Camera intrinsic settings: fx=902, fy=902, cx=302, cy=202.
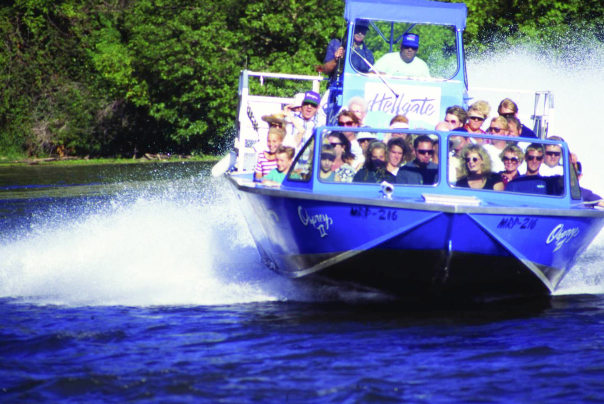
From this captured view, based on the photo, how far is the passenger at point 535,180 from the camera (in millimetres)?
7613

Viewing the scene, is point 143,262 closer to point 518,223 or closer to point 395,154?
point 395,154

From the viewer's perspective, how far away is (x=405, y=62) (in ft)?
34.4

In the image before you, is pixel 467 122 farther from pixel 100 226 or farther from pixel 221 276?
pixel 100 226

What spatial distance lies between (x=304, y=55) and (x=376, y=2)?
22.3 m

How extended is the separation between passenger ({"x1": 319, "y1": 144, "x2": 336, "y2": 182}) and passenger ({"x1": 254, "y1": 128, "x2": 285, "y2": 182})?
128 centimetres

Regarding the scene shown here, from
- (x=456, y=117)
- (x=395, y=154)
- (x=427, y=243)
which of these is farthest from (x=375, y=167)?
(x=456, y=117)

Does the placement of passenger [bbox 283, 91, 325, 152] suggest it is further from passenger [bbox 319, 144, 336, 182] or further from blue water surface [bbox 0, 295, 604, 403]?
blue water surface [bbox 0, 295, 604, 403]

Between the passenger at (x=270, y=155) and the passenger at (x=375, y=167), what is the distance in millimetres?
A: 1544

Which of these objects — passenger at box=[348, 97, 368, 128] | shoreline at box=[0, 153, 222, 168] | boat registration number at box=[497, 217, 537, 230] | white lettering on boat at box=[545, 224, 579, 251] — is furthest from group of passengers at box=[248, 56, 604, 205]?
shoreline at box=[0, 153, 222, 168]

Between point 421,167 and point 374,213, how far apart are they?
2.68 feet

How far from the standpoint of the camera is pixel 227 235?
483 inches

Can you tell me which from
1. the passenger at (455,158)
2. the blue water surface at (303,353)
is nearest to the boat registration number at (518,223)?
the passenger at (455,158)

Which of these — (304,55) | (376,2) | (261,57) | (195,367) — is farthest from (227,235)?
(261,57)

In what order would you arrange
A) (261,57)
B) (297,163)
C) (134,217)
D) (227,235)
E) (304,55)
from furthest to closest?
(261,57), (304,55), (134,217), (227,235), (297,163)
